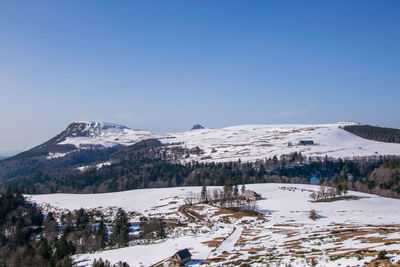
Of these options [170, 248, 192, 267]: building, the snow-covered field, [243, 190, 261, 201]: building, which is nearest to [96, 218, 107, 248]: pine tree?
the snow-covered field

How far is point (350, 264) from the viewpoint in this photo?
30938 mm

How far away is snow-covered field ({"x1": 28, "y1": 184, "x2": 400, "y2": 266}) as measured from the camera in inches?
1610

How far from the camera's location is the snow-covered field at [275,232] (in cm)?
4091

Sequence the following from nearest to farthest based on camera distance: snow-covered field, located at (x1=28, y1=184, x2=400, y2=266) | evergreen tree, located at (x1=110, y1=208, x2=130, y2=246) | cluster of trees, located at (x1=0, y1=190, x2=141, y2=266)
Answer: snow-covered field, located at (x1=28, y1=184, x2=400, y2=266) < cluster of trees, located at (x1=0, y1=190, x2=141, y2=266) < evergreen tree, located at (x1=110, y1=208, x2=130, y2=246)

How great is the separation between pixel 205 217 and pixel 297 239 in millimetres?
44843

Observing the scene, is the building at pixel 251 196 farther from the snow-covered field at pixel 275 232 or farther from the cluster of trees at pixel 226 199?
the snow-covered field at pixel 275 232

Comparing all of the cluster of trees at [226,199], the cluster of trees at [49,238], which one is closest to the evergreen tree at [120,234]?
the cluster of trees at [49,238]

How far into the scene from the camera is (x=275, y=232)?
218 feet

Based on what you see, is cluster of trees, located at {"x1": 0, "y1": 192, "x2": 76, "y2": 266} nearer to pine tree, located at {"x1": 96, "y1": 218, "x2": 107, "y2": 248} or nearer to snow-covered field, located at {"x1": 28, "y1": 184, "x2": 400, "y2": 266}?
snow-covered field, located at {"x1": 28, "y1": 184, "x2": 400, "y2": 266}

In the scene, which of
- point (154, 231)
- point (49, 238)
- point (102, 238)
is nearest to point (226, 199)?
point (154, 231)

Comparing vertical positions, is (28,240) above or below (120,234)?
below

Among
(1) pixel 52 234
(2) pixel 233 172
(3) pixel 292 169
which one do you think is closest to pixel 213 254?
(1) pixel 52 234

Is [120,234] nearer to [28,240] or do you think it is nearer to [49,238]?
→ [49,238]

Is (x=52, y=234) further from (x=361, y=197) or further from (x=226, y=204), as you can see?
(x=361, y=197)
